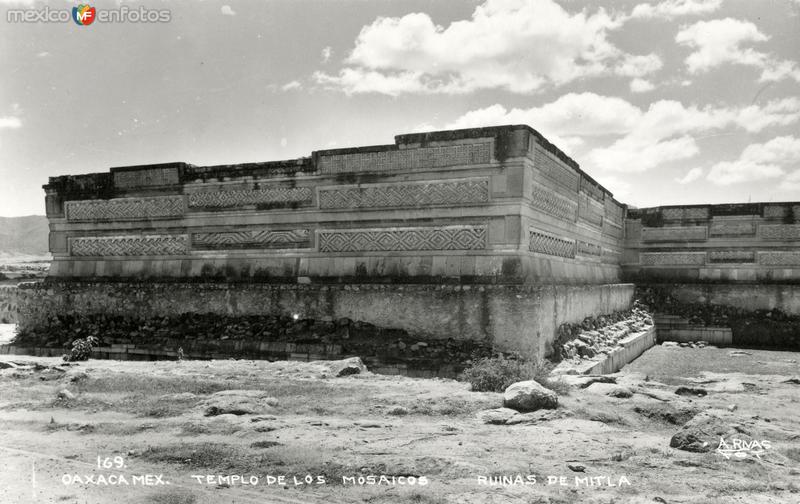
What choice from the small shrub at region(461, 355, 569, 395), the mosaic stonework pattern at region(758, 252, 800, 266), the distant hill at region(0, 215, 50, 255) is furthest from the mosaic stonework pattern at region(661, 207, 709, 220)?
the distant hill at region(0, 215, 50, 255)

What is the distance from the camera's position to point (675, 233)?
15.4 metres

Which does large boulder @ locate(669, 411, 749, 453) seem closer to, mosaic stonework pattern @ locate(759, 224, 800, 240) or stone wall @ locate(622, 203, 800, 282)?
stone wall @ locate(622, 203, 800, 282)

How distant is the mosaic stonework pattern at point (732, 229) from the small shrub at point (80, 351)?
14138mm

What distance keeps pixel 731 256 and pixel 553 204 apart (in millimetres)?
8045

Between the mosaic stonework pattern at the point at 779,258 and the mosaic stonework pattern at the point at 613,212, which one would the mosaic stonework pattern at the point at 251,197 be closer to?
the mosaic stonework pattern at the point at 613,212

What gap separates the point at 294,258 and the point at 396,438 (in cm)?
526

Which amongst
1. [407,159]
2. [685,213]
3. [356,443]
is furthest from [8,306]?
[685,213]

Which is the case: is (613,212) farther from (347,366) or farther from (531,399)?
(531,399)

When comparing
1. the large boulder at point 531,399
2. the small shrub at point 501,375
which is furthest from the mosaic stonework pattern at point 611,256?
the large boulder at point 531,399

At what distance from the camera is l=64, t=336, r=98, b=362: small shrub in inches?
343

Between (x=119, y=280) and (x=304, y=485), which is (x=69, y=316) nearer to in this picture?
(x=119, y=280)

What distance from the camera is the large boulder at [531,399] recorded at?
204 inches

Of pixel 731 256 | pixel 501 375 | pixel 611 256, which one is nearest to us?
pixel 501 375

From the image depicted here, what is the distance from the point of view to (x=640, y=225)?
1581 cm
